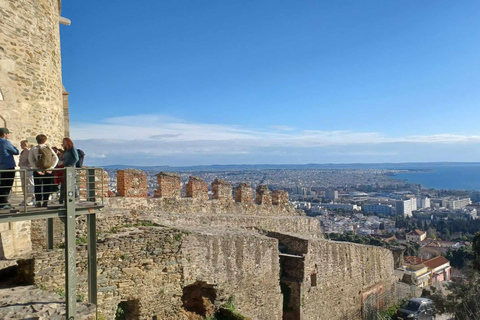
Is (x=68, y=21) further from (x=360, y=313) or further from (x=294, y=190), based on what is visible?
(x=294, y=190)

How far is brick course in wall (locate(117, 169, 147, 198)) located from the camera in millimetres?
12031

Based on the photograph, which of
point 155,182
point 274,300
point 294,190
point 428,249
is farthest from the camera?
point 294,190

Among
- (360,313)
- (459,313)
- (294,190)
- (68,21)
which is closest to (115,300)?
(68,21)

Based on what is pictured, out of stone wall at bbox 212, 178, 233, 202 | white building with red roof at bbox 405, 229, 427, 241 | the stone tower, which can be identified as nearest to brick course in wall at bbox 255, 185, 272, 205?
stone wall at bbox 212, 178, 233, 202

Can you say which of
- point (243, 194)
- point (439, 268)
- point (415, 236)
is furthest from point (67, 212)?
point (415, 236)

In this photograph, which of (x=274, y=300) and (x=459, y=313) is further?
(x=459, y=313)

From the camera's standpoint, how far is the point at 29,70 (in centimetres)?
880

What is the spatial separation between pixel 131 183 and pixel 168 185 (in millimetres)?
1600

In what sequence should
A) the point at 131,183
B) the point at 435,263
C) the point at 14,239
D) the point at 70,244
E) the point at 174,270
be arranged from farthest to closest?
1. the point at 435,263
2. the point at 131,183
3. the point at 174,270
4. the point at 14,239
5. the point at 70,244

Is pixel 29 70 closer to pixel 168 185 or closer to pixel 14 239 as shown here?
pixel 14 239

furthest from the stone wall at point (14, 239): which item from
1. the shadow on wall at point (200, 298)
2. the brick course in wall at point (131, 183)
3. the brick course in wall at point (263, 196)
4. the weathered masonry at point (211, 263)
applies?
the brick course in wall at point (263, 196)

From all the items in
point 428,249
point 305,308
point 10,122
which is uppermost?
point 10,122

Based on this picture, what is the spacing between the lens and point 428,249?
50031mm

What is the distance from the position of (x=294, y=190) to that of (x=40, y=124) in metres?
112
